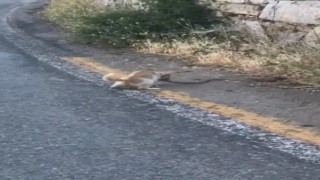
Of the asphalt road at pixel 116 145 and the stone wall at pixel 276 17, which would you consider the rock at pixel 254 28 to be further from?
the asphalt road at pixel 116 145

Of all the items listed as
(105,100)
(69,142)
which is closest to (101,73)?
(105,100)

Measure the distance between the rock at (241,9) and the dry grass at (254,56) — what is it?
517 mm

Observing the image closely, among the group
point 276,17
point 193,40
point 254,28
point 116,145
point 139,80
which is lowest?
point 116,145

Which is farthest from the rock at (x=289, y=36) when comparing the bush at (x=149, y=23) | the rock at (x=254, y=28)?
the bush at (x=149, y=23)

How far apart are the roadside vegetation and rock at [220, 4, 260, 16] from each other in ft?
0.50

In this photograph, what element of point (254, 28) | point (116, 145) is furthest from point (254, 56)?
point (116, 145)

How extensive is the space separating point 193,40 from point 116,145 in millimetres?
3799

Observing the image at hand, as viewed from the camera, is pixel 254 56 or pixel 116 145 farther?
pixel 254 56

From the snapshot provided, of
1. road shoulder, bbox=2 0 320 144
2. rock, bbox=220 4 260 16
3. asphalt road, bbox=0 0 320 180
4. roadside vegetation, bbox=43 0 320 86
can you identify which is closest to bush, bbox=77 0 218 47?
roadside vegetation, bbox=43 0 320 86

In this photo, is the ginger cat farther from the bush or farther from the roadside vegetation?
the bush

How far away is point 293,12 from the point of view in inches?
306

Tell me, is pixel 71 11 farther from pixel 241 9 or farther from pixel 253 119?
pixel 253 119

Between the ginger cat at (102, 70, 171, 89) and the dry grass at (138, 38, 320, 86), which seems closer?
the ginger cat at (102, 70, 171, 89)

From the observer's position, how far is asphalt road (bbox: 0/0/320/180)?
4.12 meters
